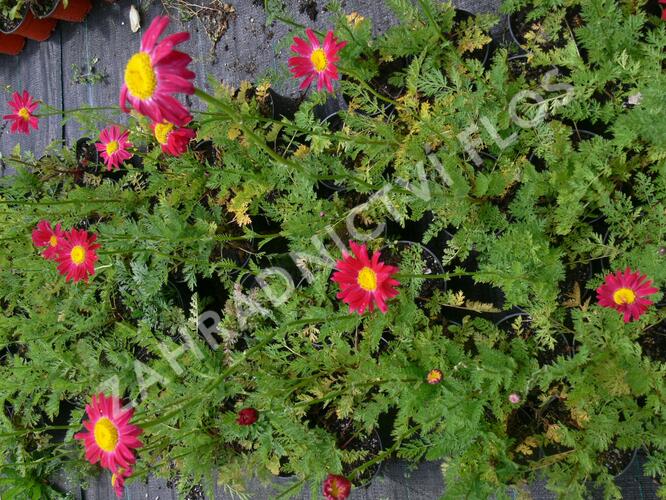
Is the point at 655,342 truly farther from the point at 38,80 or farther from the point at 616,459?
the point at 38,80

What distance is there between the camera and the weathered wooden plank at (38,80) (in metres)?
3.16

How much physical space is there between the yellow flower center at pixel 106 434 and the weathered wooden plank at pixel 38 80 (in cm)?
210

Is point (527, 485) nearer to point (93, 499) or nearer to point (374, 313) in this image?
point (374, 313)

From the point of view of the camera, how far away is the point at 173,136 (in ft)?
6.01

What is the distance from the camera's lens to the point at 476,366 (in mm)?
1711

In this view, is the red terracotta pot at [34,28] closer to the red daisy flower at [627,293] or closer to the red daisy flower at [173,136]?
the red daisy flower at [173,136]

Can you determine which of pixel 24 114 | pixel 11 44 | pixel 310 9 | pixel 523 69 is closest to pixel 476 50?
pixel 523 69

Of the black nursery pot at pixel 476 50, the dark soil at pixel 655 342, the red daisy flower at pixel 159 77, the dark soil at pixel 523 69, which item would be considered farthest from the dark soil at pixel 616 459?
the red daisy flower at pixel 159 77

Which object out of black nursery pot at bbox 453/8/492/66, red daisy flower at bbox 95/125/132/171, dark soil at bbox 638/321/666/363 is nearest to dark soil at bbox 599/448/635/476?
dark soil at bbox 638/321/666/363

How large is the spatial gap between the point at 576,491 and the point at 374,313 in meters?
0.79

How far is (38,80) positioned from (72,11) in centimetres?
52

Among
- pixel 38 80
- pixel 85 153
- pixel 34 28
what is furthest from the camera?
pixel 38 80

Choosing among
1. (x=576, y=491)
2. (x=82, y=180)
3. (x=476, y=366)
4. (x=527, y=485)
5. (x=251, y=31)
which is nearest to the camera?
(x=576, y=491)

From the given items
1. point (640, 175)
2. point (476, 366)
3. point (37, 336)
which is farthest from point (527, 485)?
point (37, 336)
